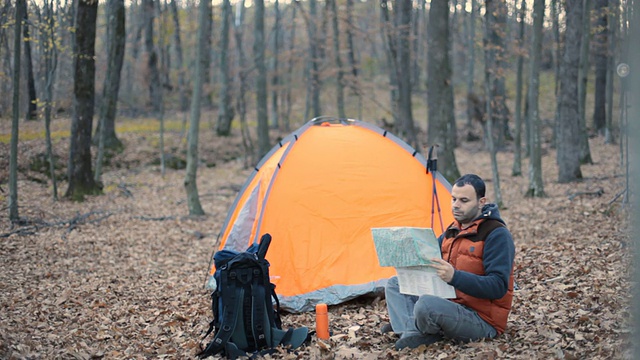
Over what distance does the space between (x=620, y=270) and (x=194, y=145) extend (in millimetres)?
7857

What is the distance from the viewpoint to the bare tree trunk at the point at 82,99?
40.0ft

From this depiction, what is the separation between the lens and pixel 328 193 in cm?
647

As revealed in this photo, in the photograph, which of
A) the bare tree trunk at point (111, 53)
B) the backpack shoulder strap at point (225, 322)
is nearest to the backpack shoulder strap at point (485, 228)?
the backpack shoulder strap at point (225, 322)

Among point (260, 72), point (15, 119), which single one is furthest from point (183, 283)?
point (260, 72)

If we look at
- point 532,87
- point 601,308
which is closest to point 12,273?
point 601,308

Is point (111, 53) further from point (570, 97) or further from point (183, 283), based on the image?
point (570, 97)

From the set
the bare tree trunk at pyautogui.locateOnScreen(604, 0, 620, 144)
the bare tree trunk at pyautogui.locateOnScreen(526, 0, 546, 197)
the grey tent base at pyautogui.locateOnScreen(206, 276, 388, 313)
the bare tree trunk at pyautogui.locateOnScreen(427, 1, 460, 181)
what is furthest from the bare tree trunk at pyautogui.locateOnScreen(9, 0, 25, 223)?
the bare tree trunk at pyautogui.locateOnScreen(604, 0, 620, 144)

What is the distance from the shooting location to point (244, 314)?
15.5 feet

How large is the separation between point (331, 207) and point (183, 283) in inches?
90.2

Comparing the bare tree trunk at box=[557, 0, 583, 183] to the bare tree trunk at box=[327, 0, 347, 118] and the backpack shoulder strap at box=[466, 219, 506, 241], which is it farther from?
the backpack shoulder strap at box=[466, 219, 506, 241]

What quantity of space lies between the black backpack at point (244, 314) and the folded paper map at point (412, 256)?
4.03 feet

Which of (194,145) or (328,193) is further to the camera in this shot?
(194,145)

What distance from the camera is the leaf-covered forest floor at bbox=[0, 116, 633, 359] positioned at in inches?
173

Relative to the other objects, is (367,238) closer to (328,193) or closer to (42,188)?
(328,193)
